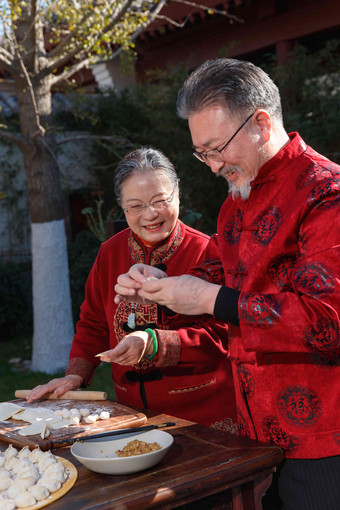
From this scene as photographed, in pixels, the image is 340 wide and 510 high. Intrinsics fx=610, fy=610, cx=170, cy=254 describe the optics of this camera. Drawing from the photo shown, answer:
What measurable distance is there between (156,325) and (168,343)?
0.33 m

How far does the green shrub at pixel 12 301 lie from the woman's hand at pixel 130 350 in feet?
22.7

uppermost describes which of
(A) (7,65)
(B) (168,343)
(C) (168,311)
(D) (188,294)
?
(A) (7,65)

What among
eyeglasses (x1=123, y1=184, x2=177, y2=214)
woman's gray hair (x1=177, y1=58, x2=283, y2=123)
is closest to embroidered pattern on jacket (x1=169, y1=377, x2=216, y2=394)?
eyeglasses (x1=123, y1=184, x2=177, y2=214)

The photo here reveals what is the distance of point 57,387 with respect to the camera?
2426 millimetres

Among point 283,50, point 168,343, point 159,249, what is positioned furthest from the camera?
point 283,50

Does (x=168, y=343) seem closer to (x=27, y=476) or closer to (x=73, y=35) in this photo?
(x=27, y=476)

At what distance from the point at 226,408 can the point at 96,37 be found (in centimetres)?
521

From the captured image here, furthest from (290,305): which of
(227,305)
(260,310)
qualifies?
(227,305)

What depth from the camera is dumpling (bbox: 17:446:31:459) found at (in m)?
1.76

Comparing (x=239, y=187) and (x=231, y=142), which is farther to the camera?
(x=239, y=187)

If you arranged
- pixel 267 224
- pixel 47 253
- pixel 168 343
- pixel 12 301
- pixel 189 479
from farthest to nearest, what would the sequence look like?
pixel 12 301 < pixel 47 253 < pixel 168 343 < pixel 267 224 < pixel 189 479

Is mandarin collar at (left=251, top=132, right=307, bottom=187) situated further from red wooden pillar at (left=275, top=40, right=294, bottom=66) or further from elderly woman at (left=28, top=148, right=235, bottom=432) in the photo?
red wooden pillar at (left=275, top=40, right=294, bottom=66)

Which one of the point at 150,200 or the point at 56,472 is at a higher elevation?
the point at 150,200

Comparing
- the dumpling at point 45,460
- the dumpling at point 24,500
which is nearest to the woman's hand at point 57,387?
the dumpling at point 45,460
